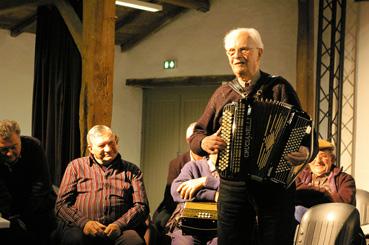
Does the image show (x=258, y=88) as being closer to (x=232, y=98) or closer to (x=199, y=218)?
(x=232, y=98)

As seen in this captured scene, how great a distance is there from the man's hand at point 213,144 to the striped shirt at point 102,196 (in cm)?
169

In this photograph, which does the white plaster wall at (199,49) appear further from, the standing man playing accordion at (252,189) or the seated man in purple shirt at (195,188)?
the standing man playing accordion at (252,189)

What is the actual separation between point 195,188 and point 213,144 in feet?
3.19

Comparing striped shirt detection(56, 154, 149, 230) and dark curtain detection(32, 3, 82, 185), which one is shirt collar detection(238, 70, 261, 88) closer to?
striped shirt detection(56, 154, 149, 230)

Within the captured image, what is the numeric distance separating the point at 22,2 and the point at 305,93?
3010 millimetres

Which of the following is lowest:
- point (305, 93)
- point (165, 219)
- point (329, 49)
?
point (165, 219)

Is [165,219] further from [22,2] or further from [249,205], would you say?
[22,2]

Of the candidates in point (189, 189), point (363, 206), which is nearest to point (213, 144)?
point (189, 189)

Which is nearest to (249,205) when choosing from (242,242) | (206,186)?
(242,242)

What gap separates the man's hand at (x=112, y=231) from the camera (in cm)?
435

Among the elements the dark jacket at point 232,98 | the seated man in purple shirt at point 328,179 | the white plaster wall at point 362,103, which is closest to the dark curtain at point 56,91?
the seated man in purple shirt at point 328,179

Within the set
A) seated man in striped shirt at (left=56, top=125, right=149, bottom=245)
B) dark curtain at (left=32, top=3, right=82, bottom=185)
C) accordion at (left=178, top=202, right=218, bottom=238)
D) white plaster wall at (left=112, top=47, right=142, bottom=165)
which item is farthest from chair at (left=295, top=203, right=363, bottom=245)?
white plaster wall at (left=112, top=47, right=142, bottom=165)

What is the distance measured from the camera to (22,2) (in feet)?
24.6

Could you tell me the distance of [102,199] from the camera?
14.7 ft
